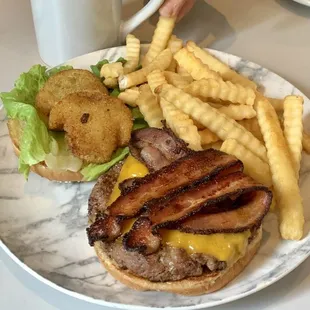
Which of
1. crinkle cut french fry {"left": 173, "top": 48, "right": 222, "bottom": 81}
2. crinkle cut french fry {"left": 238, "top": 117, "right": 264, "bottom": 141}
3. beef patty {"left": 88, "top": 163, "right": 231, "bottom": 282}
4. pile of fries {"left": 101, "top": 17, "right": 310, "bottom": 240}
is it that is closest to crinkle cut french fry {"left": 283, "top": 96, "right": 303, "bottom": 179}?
pile of fries {"left": 101, "top": 17, "right": 310, "bottom": 240}

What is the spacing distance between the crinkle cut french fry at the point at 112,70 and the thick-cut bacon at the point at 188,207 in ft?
2.02

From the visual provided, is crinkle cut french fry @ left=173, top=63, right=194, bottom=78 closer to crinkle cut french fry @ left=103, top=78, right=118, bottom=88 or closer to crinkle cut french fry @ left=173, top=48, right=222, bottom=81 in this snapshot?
crinkle cut french fry @ left=173, top=48, right=222, bottom=81

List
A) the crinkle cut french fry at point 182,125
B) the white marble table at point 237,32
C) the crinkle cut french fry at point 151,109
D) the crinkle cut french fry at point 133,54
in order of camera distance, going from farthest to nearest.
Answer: the white marble table at point 237,32 < the crinkle cut french fry at point 133,54 < the crinkle cut french fry at point 151,109 < the crinkle cut french fry at point 182,125

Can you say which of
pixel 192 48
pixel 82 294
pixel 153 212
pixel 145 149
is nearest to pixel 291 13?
pixel 192 48

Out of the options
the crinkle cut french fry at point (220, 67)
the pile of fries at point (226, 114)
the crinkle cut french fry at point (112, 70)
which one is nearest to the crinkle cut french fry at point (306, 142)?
the pile of fries at point (226, 114)

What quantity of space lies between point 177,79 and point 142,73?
0.39ft

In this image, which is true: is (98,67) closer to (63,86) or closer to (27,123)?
(63,86)

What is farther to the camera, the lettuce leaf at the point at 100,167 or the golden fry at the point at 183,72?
the golden fry at the point at 183,72

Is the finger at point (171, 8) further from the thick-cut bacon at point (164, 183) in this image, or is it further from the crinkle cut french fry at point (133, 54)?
the thick-cut bacon at point (164, 183)

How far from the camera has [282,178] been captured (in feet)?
5.04

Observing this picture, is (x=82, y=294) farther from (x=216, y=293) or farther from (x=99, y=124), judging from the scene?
(x=99, y=124)

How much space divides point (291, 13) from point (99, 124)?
1181 millimetres

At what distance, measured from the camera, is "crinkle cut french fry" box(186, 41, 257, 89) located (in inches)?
72.7

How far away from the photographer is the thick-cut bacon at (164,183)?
1368mm
